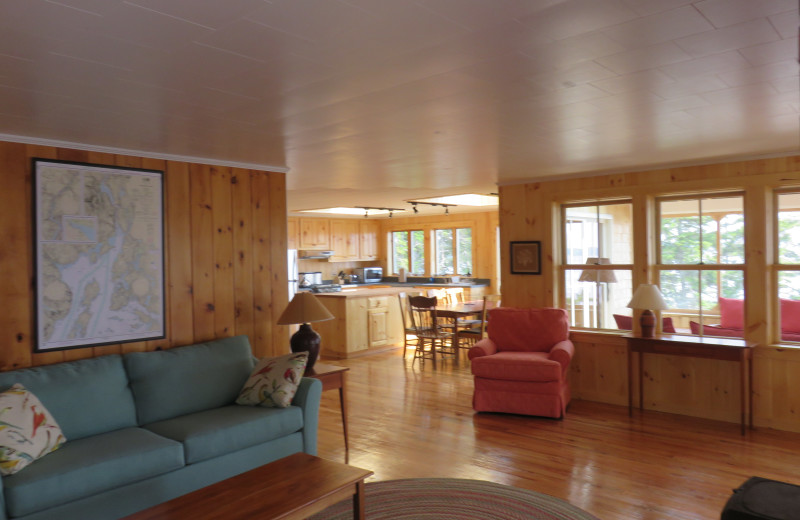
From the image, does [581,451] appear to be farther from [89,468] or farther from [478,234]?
[478,234]

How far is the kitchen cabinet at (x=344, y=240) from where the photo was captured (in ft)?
36.0

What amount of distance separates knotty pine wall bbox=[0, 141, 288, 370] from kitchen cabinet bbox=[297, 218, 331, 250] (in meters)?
5.61

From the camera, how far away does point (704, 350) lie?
451 cm

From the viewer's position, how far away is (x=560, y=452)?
405 cm

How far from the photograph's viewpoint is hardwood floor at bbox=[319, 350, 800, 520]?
3.34 meters

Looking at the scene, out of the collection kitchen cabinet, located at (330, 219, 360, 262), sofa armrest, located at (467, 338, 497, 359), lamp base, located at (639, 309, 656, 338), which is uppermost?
kitchen cabinet, located at (330, 219, 360, 262)

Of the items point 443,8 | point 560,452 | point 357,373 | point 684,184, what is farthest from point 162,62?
point 357,373

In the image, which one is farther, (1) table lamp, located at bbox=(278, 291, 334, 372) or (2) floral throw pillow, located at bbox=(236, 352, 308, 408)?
(1) table lamp, located at bbox=(278, 291, 334, 372)

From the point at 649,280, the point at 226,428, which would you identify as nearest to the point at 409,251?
the point at 649,280

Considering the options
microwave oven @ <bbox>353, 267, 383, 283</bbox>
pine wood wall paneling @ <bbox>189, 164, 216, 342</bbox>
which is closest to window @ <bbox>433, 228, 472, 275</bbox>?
microwave oven @ <bbox>353, 267, 383, 283</bbox>

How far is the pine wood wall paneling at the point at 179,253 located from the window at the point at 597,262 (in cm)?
364

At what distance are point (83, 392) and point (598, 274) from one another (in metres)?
4.50

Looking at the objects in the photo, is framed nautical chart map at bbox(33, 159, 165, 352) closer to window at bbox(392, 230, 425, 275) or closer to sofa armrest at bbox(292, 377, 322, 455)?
sofa armrest at bbox(292, 377, 322, 455)

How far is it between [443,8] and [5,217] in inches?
115
